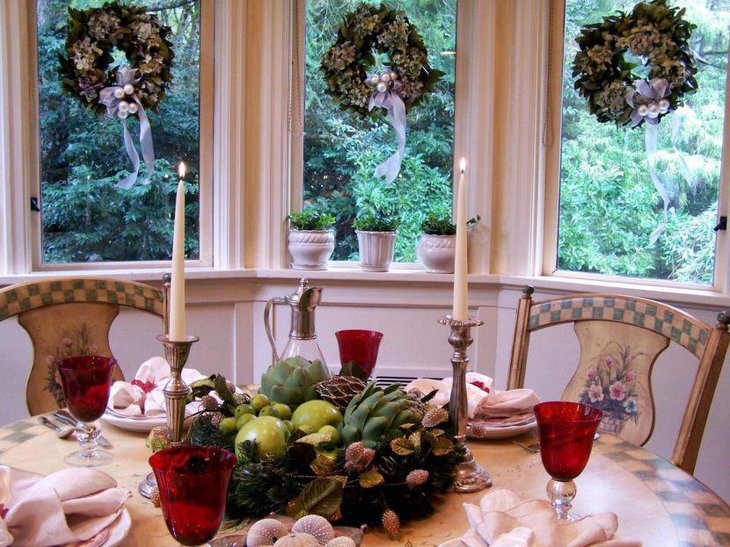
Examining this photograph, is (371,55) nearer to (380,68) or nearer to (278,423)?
(380,68)

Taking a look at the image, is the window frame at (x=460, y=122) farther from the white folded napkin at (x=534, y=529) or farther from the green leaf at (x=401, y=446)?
the white folded napkin at (x=534, y=529)

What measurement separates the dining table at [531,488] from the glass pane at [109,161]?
140cm

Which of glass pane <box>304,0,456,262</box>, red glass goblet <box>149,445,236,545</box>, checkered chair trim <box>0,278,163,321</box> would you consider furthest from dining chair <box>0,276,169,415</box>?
glass pane <box>304,0,456,262</box>

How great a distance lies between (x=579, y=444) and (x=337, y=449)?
31cm

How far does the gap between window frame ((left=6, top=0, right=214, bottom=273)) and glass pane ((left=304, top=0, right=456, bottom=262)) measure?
36cm

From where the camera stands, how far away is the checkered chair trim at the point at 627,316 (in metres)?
1.52

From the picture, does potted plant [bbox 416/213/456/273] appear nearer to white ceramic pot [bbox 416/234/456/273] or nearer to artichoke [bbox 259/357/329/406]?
white ceramic pot [bbox 416/234/456/273]

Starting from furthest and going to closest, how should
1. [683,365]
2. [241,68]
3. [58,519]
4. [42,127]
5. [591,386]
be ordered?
[241,68]
[42,127]
[683,365]
[591,386]
[58,519]

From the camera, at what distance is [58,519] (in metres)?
0.85

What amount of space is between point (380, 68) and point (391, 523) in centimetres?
219

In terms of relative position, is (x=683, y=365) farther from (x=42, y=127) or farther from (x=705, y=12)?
(x=42, y=127)

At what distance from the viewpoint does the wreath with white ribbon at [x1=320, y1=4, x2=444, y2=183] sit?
277 cm

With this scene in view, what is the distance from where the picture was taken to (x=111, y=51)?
103 inches

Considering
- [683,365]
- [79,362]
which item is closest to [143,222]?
[79,362]
